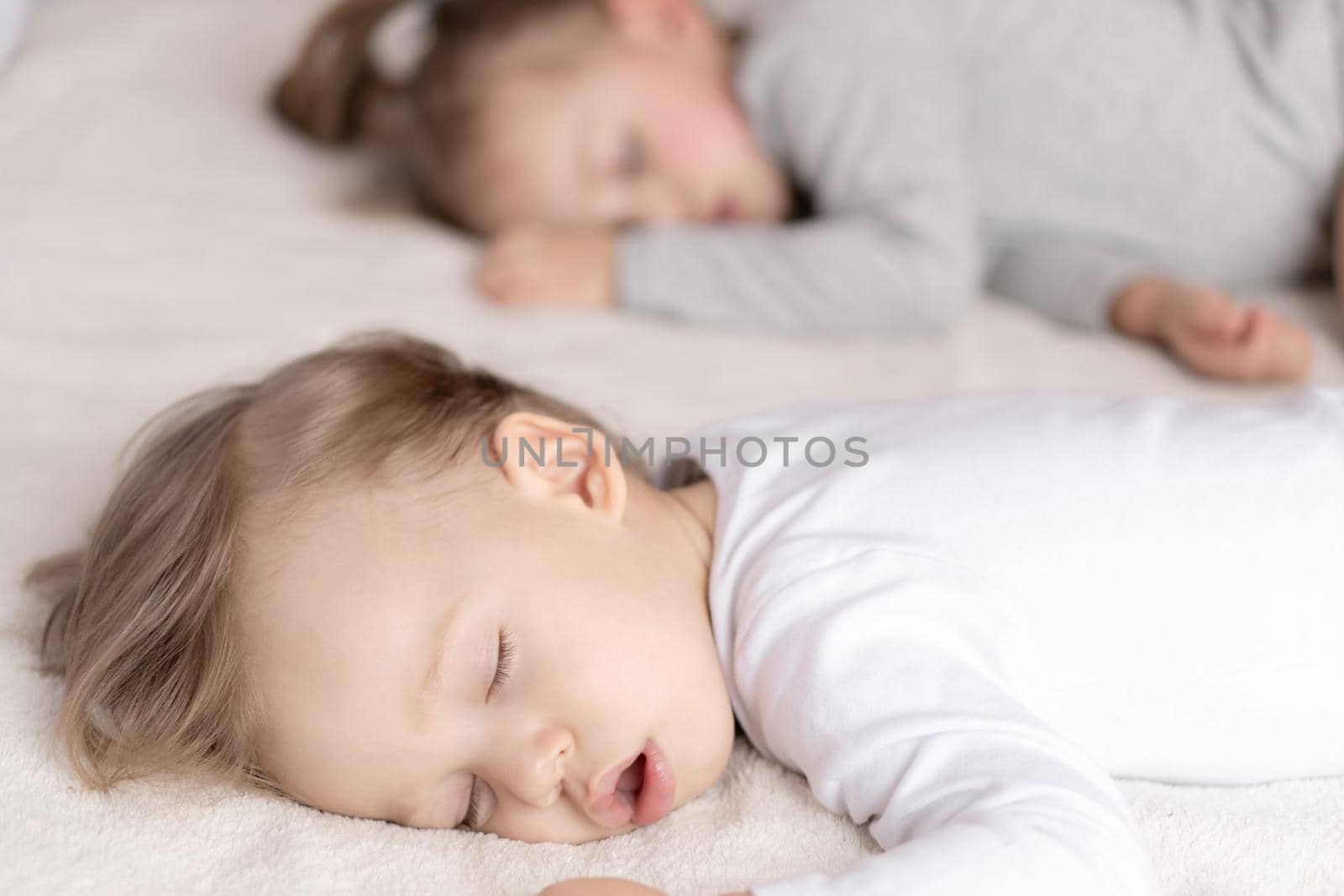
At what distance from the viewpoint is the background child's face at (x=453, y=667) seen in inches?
31.0

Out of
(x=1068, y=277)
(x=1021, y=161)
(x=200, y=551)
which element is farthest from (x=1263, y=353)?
(x=200, y=551)

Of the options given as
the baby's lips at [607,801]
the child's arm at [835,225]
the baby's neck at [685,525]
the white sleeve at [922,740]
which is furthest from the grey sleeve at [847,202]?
the baby's lips at [607,801]

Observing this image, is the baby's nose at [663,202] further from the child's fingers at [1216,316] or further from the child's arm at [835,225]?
the child's fingers at [1216,316]

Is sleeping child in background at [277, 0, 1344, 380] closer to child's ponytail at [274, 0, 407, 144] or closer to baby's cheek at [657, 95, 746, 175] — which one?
baby's cheek at [657, 95, 746, 175]

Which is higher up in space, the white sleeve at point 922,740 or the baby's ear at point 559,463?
the baby's ear at point 559,463

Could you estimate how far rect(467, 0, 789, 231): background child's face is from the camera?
5.20ft

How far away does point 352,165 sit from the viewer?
1.81m

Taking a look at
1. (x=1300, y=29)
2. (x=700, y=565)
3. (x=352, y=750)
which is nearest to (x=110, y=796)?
(x=352, y=750)

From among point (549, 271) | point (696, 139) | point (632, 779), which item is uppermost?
point (696, 139)

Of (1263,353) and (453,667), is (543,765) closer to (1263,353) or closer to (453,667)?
(453,667)

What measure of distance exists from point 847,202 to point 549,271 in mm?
394

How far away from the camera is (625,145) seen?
5.31ft

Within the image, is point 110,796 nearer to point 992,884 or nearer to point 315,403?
point 315,403

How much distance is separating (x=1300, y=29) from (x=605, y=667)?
49.1 inches
